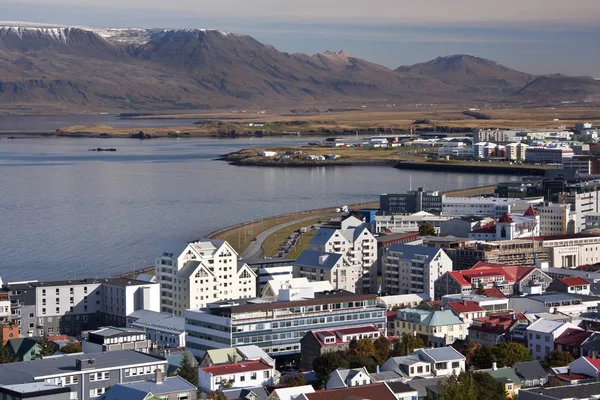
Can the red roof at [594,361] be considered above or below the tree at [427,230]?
above

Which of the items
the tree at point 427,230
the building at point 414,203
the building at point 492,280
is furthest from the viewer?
the building at point 414,203

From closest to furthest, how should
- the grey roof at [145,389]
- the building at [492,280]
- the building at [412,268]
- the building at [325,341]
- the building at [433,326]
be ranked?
the grey roof at [145,389] → the building at [325,341] → the building at [433,326] → the building at [492,280] → the building at [412,268]

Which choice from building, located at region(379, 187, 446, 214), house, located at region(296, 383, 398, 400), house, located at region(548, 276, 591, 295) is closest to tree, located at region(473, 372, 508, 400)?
house, located at region(296, 383, 398, 400)

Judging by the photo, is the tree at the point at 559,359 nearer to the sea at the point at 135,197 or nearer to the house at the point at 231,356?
the house at the point at 231,356

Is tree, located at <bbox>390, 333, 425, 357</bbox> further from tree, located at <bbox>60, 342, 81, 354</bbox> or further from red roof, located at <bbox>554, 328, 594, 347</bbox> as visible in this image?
tree, located at <bbox>60, 342, 81, 354</bbox>

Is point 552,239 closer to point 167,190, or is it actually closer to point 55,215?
point 55,215

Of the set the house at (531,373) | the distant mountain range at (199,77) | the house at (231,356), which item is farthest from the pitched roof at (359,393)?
the distant mountain range at (199,77)

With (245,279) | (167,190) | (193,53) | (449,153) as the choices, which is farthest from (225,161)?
(193,53)
